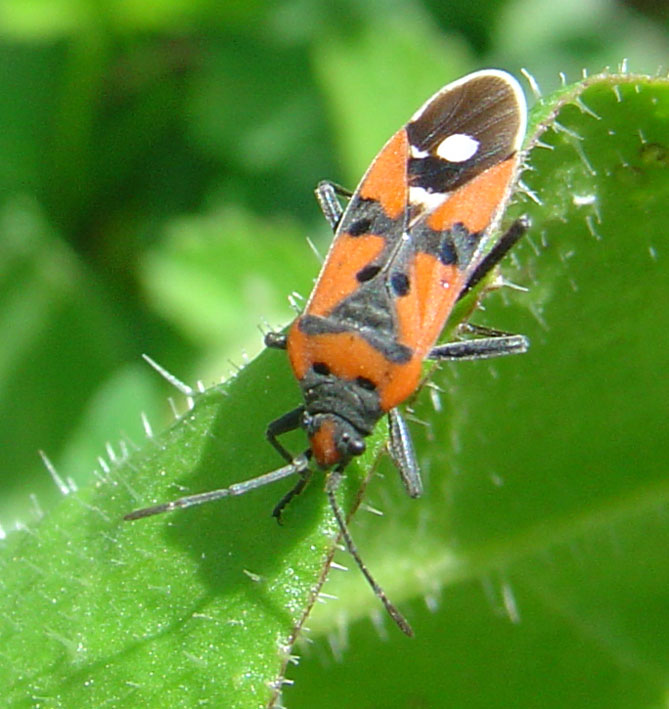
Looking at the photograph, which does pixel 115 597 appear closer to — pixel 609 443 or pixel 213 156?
pixel 609 443

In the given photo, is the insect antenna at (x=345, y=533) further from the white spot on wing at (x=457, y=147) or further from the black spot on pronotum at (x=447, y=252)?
the white spot on wing at (x=457, y=147)

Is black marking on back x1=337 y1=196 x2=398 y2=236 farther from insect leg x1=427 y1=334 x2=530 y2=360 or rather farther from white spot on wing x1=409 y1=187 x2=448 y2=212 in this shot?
insect leg x1=427 y1=334 x2=530 y2=360

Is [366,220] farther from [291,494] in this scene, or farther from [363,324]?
[291,494]

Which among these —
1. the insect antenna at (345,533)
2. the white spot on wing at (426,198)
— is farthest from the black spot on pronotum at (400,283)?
the insect antenna at (345,533)

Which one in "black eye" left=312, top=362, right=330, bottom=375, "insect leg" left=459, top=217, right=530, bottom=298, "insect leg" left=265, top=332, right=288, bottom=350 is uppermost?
"insect leg" left=265, top=332, right=288, bottom=350

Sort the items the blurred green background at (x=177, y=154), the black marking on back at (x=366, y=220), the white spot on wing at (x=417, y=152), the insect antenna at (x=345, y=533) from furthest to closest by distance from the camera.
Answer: the blurred green background at (x=177, y=154), the white spot on wing at (x=417, y=152), the black marking on back at (x=366, y=220), the insect antenna at (x=345, y=533)

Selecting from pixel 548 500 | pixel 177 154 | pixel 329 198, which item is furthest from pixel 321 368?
pixel 177 154

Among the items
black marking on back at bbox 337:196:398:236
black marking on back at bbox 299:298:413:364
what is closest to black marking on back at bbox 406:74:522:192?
black marking on back at bbox 337:196:398:236
